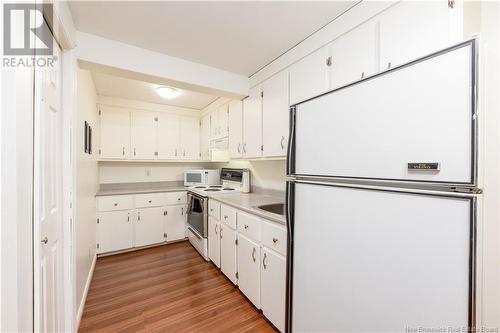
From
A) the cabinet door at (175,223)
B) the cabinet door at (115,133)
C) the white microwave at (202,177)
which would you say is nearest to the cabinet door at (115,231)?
the cabinet door at (175,223)

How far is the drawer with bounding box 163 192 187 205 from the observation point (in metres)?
3.51

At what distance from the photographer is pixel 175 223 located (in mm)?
3562

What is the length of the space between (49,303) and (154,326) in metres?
0.86

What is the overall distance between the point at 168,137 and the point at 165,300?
2.67 m

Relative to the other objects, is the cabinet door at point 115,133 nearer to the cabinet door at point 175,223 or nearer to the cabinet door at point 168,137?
the cabinet door at point 168,137

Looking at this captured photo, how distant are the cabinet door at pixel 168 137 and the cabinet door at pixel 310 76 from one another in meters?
2.65

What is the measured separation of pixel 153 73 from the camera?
1965 mm

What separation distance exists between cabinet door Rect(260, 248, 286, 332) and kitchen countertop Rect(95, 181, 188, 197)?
2.35m

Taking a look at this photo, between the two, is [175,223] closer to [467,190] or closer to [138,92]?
[138,92]

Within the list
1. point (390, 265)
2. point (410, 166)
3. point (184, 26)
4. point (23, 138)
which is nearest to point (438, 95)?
point (410, 166)

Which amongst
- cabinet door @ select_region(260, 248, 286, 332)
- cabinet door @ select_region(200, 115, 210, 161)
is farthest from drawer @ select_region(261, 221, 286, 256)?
cabinet door @ select_region(200, 115, 210, 161)

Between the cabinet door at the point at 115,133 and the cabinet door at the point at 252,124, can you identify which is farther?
the cabinet door at the point at 115,133

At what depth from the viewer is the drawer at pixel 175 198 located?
3506 millimetres

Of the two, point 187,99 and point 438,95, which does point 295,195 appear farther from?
point 187,99
